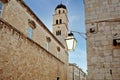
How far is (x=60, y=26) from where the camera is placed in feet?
91.3

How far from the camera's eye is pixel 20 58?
995cm

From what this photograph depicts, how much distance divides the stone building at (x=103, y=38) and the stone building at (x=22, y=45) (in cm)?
526

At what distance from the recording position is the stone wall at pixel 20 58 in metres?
8.51

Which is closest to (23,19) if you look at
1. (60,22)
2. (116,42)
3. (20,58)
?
(20,58)

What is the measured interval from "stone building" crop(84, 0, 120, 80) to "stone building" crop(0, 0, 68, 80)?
207 inches

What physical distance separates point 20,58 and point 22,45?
0.86m

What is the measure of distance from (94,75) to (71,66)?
2977cm

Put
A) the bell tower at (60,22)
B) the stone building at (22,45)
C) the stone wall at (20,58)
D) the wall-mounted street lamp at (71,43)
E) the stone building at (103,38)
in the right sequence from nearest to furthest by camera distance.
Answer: the stone building at (103,38) → the wall-mounted street lamp at (71,43) → the stone wall at (20,58) → the stone building at (22,45) → the bell tower at (60,22)

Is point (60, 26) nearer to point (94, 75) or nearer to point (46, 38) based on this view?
point (46, 38)

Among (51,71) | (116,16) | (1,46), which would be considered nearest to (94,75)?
(116,16)

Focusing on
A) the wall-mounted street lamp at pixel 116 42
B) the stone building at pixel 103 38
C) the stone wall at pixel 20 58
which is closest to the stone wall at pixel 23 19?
the stone wall at pixel 20 58

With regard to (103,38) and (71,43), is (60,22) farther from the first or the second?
(103,38)

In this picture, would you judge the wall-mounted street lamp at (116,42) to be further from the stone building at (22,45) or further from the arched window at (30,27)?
the arched window at (30,27)

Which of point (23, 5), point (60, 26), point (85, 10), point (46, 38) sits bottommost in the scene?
point (85, 10)
